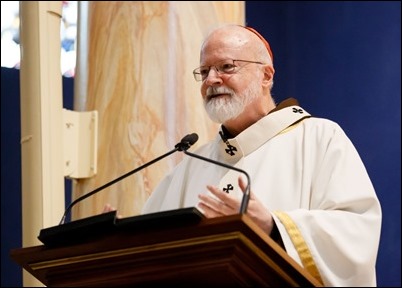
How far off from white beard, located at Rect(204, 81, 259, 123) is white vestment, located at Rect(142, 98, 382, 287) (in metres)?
0.11

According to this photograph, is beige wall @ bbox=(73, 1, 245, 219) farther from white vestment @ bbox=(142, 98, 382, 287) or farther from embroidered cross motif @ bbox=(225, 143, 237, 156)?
embroidered cross motif @ bbox=(225, 143, 237, 156)

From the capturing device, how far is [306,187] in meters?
4.54

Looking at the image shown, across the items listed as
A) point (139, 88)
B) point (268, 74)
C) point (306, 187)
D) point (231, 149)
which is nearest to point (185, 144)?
point (306, 187)

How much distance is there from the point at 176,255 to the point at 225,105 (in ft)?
4.13

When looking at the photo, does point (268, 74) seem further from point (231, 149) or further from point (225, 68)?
point (231, 149)

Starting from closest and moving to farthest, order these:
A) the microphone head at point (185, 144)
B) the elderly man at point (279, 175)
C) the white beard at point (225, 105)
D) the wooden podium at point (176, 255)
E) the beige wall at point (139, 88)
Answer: the wooden podium at point (176, 255) → the elderly man at point (279, 175) → the microphone head at point (185, 144) → the white beard at point (225, 105) → the beige wall at point (139, 88)

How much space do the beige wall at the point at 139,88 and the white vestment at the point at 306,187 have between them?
1.57 metres

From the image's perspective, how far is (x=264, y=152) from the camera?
4.87 metres

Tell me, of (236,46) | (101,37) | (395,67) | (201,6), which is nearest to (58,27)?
(101,37)

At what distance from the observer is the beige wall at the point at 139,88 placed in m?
6.74

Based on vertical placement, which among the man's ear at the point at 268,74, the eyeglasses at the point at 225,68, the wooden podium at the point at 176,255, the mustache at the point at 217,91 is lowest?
the wooden podium at the point at 176,255

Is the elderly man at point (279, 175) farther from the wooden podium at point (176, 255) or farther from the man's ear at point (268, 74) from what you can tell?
the wooden podium at point (176, 255)

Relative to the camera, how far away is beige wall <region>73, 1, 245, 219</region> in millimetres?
6738

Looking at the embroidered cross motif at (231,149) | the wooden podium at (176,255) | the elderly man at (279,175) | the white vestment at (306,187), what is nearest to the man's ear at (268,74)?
the elderly man at (279,175)
